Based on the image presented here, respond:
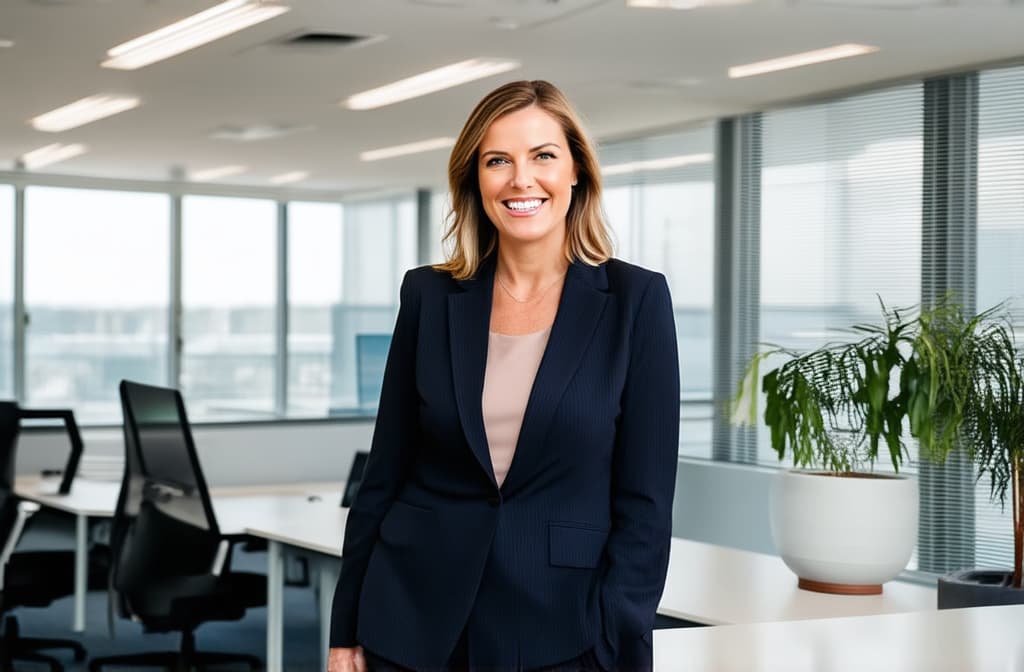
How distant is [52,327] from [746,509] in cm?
532

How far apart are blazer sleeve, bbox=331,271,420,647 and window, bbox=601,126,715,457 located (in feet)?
19.0

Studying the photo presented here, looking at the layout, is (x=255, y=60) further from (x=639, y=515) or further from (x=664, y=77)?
(x=639, y=515)

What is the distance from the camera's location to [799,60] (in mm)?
5934

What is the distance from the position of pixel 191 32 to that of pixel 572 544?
4.03m

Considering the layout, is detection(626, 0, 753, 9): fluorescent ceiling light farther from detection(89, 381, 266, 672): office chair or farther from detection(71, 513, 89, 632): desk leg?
detection(71, 513, 89, 632): desk leg

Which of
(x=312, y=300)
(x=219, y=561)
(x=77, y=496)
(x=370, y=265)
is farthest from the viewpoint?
(x=370, y=265)

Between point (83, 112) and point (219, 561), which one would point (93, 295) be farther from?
point (219, 561)

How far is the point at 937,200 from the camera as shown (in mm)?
6223

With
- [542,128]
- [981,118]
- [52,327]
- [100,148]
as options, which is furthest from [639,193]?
[542,128]

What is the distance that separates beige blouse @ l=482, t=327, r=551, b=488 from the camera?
1.81m

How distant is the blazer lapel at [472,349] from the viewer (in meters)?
1.79

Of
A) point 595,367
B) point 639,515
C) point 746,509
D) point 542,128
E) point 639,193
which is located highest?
point 639,193

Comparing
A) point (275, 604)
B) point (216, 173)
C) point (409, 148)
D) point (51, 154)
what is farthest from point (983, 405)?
point (216, 173)

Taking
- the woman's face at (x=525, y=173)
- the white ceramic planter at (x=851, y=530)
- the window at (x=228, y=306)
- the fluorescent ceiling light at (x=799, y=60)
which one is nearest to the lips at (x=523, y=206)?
the woman's face at (x=525, y=173)
